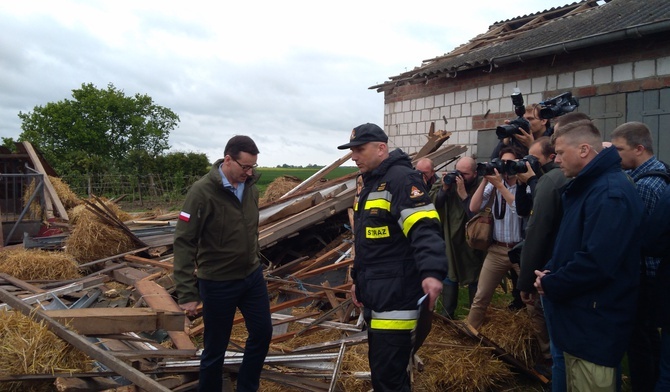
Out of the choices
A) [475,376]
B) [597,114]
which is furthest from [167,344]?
[597,114]

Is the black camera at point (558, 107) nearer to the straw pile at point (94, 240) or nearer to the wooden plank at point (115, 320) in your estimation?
the wooden plank at point (115, 320)

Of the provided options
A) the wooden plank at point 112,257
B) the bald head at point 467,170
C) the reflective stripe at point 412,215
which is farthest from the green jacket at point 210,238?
the wooden plank at point 112,257

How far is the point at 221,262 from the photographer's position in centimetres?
354

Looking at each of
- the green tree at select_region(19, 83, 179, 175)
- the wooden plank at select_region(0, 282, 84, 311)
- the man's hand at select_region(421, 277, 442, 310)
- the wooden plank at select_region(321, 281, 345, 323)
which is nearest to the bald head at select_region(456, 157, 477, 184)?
the wooden plank at select_region(321, 281, 345, 323)

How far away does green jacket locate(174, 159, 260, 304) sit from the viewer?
11.4 ft

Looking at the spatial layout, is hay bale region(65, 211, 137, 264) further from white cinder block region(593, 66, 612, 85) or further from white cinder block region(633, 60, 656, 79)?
white cinder block region(633, 60, 656, 79)

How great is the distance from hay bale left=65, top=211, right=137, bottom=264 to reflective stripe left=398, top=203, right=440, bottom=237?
6.72 m

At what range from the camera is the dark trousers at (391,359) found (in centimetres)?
272

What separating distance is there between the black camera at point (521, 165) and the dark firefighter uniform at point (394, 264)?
1.22 metres

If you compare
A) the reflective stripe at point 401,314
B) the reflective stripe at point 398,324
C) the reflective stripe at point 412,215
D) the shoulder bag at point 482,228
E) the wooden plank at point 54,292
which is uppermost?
the reflective stripe at point 412,215

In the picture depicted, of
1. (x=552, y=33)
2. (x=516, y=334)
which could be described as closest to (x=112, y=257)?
(x=516, y=334)

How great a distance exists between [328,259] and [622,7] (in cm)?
683

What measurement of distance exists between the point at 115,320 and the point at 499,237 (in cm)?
331

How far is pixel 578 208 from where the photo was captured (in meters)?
2.64
